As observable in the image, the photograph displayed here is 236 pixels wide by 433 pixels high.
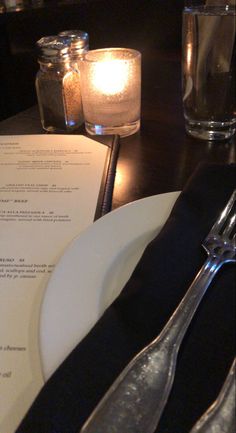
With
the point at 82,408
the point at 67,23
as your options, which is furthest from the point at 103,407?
the point at 67,23

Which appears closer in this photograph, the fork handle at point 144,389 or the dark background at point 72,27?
the fork handle at point 144,389

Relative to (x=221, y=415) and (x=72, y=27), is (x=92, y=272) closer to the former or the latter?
(x=221, y=415)

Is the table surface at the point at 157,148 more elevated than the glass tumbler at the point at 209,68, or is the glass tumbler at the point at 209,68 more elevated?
the glass tumbler at the point at 209,68

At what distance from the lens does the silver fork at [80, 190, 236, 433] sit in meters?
0.21

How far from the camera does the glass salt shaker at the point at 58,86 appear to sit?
0.60m

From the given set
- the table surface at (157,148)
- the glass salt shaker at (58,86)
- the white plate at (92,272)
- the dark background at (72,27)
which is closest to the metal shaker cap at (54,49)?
the glass salt shaker at (58,86)

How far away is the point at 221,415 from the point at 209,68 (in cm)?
46

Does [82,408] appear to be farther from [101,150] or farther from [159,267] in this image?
[101,150]

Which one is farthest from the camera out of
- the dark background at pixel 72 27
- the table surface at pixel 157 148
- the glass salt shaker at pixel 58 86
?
the dark background at pixel 72 27

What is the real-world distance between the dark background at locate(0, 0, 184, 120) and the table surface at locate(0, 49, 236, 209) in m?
0.89

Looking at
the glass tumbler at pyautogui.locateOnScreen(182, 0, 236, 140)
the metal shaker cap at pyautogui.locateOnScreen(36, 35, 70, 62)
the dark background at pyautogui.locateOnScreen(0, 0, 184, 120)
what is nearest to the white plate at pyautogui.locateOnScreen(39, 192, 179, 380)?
the glass tumbler at pyautogui.locateOnScreen(182, 0, 236, 140)

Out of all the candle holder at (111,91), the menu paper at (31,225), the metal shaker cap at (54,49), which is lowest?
the menu paper at (31,225)

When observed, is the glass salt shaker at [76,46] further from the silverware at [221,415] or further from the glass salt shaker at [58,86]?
the silverware at [221,415]

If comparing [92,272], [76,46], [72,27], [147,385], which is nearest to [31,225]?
[92,272]
